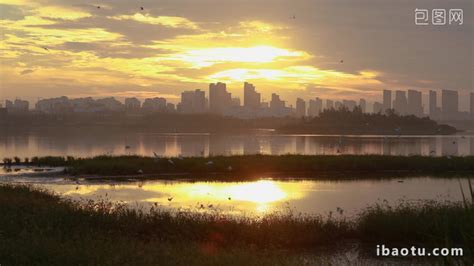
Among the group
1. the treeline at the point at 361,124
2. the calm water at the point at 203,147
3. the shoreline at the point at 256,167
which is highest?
the treeline at the point at 361,124

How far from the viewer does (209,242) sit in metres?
15.9

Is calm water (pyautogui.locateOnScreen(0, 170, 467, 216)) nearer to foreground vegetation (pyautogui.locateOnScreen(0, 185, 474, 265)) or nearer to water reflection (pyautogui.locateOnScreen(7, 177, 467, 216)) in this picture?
water reflection (pyautogui.locateOnScreen(7, 177, 467, 216))

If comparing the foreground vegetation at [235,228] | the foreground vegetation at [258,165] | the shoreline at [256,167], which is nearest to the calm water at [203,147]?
the foreground vegetation at [258,165]

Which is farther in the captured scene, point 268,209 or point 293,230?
point 268,209

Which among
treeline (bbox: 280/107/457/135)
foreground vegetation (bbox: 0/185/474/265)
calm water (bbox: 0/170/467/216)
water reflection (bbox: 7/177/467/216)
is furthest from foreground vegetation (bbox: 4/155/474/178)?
treeline (bbox: 280/107/457/135)

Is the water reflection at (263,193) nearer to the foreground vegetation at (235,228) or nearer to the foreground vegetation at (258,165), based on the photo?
the foreground vegetation at (258,165)

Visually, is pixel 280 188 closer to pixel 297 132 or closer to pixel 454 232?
pixel 454 232

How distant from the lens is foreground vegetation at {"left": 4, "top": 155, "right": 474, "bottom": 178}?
4084 centimetres

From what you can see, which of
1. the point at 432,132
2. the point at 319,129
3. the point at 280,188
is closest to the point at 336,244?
the point at 280,188

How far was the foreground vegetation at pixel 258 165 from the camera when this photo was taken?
40844mm

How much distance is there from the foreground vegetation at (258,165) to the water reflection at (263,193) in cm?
471

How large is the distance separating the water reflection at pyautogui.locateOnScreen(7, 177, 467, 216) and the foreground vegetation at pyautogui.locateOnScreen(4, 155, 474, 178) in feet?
15.4

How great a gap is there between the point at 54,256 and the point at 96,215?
6101mm

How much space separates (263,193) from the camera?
30.3m
